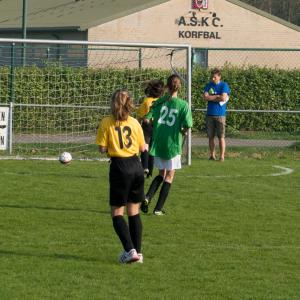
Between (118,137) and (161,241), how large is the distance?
1.65 meters

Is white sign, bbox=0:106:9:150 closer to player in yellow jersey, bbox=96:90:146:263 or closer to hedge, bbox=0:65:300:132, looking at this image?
hedge, bbox=0:65:300:132

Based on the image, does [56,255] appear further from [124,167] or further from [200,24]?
[200,24]

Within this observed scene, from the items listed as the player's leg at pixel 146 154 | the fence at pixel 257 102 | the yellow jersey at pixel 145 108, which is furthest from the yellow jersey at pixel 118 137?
the fence at pixel 257 102

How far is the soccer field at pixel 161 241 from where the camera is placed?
27.7 ft

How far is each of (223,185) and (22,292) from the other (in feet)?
27.0

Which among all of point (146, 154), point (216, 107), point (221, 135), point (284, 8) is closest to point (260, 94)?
point (216, 107)

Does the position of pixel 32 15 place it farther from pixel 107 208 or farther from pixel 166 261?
pixel 166 261

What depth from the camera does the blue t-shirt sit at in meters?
20.4

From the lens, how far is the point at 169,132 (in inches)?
498

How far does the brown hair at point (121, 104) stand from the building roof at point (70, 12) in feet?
103

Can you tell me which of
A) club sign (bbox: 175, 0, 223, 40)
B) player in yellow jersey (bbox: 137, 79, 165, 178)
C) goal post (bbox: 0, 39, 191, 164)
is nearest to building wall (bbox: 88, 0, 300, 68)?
club sign (bbox: 175, 0, 223, 40)

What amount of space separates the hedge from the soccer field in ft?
18.2

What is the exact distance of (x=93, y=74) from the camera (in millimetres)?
23984

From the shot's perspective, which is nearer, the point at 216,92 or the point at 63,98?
the point at 216,92
